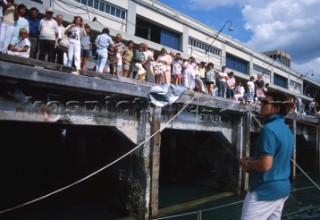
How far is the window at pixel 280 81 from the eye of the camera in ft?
126

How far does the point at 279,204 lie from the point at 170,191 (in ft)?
32.9

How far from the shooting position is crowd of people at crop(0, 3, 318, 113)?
280 inches

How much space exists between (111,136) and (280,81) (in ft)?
119

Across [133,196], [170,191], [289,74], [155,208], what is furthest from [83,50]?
[289,74]

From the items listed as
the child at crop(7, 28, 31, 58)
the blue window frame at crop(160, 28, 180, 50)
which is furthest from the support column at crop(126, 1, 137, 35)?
the child at crop(7, 28, 31, 58)

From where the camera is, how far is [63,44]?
7.94 meters

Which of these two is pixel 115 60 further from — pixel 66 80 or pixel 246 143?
pixel 246 143

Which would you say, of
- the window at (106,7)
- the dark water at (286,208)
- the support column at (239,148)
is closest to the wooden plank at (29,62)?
the dark water at (286,208)

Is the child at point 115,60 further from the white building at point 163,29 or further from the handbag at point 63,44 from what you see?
the white building at point 163,29

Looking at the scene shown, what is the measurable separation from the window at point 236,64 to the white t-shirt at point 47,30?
23689 mm

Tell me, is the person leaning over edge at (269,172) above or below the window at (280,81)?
below

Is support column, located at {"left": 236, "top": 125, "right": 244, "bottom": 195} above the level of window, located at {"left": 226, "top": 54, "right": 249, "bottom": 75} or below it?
below

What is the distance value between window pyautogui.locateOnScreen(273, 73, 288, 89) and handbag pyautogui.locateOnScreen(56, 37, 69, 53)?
3512cm

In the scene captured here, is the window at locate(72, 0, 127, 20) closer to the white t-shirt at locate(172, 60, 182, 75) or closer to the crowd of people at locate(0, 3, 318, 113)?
the crowd of people at locate(0, 3, 318, 113)
